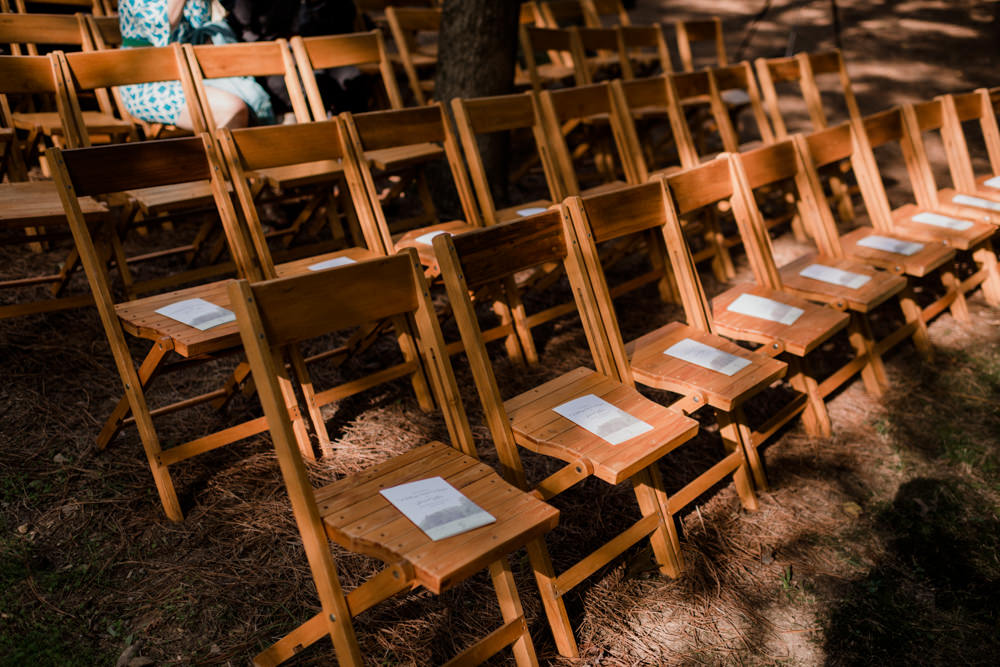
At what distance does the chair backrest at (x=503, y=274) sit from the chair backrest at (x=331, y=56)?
6.13 feet

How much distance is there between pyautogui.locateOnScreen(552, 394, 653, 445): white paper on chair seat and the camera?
2.12m

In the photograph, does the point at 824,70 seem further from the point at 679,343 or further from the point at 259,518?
the point at 259,518

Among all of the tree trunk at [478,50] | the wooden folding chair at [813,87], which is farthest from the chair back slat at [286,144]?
the wooden folding chair at [813,87]

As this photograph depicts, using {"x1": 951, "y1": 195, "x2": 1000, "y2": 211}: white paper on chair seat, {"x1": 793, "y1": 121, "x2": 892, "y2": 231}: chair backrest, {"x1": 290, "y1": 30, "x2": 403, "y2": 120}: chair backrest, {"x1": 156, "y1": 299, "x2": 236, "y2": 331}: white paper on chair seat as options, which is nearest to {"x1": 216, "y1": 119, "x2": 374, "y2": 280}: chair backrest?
{"x1": 156, "y1": 299, "x2": 236, "y2": 331}: white paper on chair seat

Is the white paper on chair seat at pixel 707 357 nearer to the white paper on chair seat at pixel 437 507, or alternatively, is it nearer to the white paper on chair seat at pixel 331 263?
the white paper on chair seat at pixel 437 507

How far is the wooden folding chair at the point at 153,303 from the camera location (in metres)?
2.34

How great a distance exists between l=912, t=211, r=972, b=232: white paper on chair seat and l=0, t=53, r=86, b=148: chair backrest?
425cm

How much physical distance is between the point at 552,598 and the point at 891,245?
8.92 feet

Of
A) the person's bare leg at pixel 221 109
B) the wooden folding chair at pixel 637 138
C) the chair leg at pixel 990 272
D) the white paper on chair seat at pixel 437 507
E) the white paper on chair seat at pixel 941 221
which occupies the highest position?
the person's bare leg at pixel 221 109

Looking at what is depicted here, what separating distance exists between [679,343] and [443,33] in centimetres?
262

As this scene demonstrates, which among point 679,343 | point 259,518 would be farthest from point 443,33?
point 259,518

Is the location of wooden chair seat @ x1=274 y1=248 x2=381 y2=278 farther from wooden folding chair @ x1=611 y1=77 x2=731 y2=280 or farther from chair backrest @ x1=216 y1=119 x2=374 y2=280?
wooden folding chair @ x1=611 y1=77 x2=731 y2=280

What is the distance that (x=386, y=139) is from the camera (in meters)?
3.24

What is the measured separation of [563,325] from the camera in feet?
13.0
